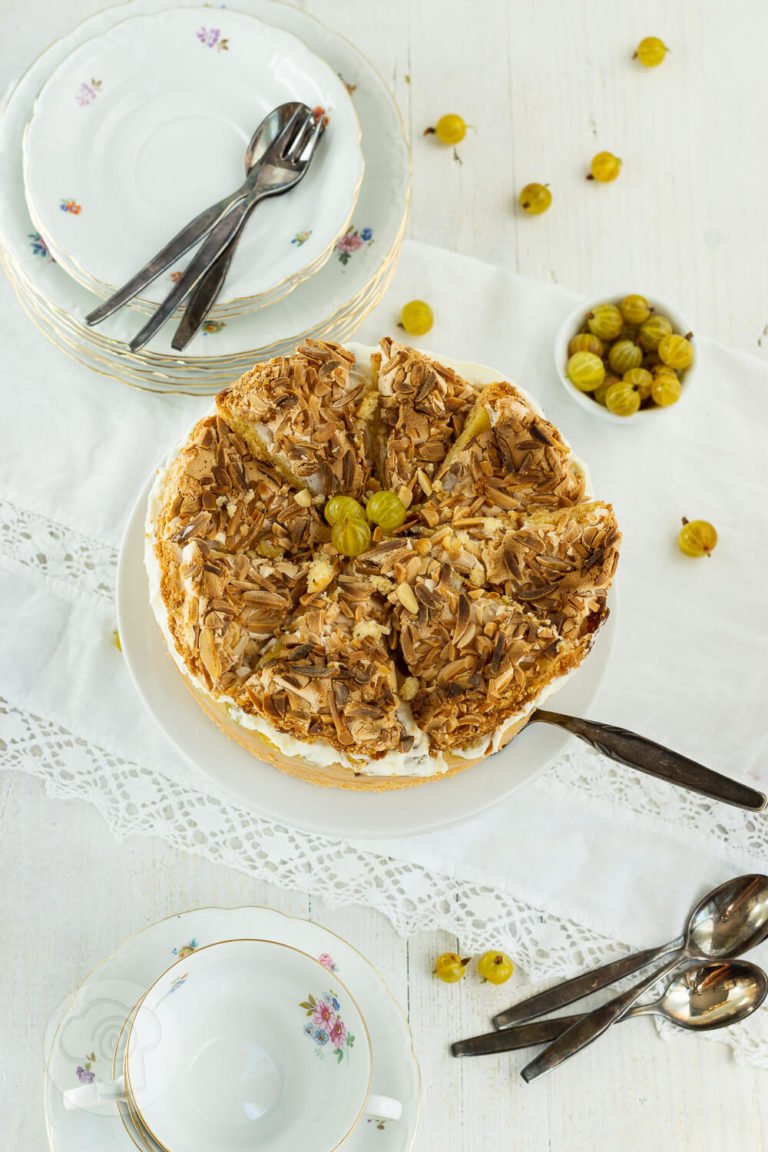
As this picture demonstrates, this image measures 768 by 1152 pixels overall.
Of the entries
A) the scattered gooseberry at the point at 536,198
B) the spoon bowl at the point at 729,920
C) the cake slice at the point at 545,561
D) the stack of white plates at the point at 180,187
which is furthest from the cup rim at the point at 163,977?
the scattered gooseberry at the point at 536,198

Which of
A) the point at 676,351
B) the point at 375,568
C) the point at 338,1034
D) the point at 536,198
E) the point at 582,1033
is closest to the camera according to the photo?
the point at 375,568

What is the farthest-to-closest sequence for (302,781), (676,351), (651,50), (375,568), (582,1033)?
(651,50), (676,351), (582,1033), (302,781), (375,568)

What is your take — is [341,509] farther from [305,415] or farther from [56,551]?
[56,551]

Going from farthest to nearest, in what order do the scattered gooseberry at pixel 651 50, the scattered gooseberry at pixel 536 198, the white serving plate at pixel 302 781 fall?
the scattered gooseberry at pixel 651 50 < the scattered gooseberry at pixel 536 198 < the white serving plate at pixel 302 781

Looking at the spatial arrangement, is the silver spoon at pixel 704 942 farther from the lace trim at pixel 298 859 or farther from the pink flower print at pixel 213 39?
the pink flower print at pixel 213 39

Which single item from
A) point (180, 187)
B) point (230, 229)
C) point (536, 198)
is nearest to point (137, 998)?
point (230, 229)

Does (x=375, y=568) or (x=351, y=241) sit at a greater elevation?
(x=351, y=241)

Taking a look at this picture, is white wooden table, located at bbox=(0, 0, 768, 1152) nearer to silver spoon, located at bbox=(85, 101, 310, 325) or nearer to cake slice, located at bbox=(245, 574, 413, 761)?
silver spoon, located at bbox=(85, 101, 310, 325)
